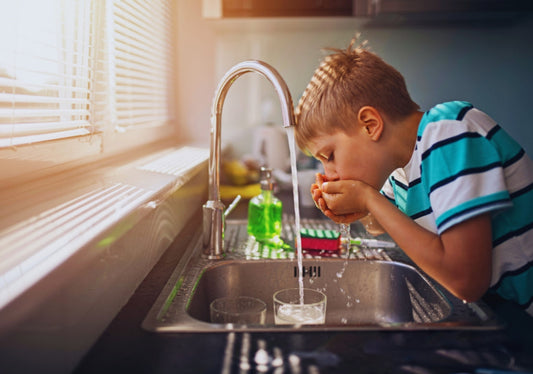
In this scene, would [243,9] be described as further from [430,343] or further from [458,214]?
[430,343]

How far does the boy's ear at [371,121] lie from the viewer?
39.2 inches

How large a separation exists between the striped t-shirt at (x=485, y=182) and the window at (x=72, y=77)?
731mm

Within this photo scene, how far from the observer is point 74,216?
31.8 inches

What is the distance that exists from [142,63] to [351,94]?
102 centimetres

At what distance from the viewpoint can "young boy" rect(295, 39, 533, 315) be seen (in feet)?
2.63

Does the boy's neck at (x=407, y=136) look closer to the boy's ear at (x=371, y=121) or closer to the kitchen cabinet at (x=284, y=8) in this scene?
the boy's ear at (x=371, y=121)

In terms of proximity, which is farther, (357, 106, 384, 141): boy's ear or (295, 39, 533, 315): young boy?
(357, 106, 384, 141): boy's ear

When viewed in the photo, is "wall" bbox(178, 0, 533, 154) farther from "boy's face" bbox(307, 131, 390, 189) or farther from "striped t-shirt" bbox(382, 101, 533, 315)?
"striped t-shirt" bbox(382, 101, 533, 315)

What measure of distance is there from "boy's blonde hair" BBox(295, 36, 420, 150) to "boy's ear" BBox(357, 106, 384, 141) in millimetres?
18

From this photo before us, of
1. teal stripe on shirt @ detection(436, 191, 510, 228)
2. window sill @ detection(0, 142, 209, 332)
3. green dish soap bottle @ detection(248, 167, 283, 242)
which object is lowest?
green dish soap bottle @ detection(248, 167, 283, 242)

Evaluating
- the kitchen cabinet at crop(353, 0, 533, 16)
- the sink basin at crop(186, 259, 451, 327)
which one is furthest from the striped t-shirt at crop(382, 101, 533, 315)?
the kitchen cabinet at crop(353, 0, 533, 16)

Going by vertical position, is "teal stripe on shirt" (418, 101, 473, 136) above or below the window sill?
above

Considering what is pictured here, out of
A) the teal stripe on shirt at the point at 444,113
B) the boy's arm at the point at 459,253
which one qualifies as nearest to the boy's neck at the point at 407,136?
the teal stripe on shirt at the point at 444,113

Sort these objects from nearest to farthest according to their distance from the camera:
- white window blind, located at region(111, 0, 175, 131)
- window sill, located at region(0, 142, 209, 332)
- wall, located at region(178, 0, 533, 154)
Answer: window sill, located at region(0, 142, 209, 332)
white window blind, located at region(111, 0, 175, 131)
wall, located at region(178, 0, 533, 154)
